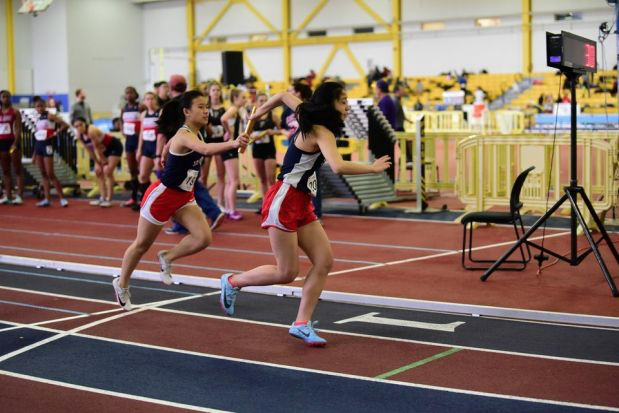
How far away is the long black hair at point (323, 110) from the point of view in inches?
237

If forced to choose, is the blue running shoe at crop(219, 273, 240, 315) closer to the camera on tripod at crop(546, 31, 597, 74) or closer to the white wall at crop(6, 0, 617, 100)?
the camera on tripod at crop(546, 31, 597, 74)

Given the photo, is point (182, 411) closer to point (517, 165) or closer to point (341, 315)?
point (341, 315)

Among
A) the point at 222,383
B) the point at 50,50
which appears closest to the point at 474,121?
the point at 50,50

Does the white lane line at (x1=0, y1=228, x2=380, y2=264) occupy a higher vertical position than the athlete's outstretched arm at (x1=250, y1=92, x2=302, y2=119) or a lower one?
lower

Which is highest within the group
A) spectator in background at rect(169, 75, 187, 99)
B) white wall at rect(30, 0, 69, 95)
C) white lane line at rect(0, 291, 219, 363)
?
white wall at rect(30, 0, 69, 95)

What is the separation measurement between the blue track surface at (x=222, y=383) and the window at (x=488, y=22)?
1290 inches

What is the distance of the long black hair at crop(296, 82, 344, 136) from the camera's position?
19.7 feet

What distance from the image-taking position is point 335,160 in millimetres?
5832

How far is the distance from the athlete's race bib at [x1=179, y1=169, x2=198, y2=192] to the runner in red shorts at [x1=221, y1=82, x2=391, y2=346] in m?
1.19

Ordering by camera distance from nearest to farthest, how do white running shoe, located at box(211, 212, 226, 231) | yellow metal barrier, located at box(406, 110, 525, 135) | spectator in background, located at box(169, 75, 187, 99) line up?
spectator in background, located at box(169, 75, 187, 99)
white running shoe, located at box(211, 212, 226, 231)
yellow metal barrier, located at box(406, 110, 525, 135)

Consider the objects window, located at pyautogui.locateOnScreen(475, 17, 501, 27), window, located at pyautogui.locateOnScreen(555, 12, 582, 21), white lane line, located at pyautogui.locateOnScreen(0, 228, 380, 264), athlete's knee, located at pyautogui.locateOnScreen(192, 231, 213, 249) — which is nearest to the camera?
athlete's knee, located at pyautogui.locateOnScreen(192, 231, 213, 249)

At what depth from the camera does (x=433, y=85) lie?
3753 cm

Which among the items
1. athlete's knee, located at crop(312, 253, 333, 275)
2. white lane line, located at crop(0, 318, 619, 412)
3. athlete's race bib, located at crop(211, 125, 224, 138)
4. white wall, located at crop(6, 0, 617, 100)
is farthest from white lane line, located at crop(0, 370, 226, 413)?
white wall, located at crop(6, 0, 617, 100)

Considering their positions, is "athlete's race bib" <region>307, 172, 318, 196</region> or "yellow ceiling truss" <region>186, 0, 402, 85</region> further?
"yellow ceiling truss" <region>186, 0, 402, 85</region>
